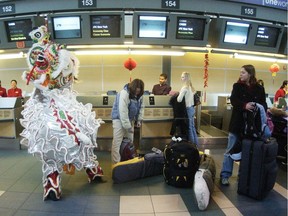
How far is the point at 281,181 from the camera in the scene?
3270 mm

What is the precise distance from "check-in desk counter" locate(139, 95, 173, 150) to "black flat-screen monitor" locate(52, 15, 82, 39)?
6.67 feet

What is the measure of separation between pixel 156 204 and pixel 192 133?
2.04m

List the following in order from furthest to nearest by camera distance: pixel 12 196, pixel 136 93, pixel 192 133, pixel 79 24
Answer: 1. pixel 79 24
2. pixel 192 133
3. pixel 136 93
4. pixel 12 196

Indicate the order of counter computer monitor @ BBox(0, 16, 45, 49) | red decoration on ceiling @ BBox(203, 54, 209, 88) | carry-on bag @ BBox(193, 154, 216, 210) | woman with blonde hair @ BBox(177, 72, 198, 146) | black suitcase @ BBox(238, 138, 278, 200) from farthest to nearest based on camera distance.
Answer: red decoration on ceiling @ BBox(203, 54, 209, 88) → counter computer monitor @ BBox(0, 16, 45, 49) → woman with blonde hair @ BBox(177, 72, 198, 146) → black suitcase @ BBox(238, 138, 278, 200) → carry-on bag @ BBox(193, 154, 216, 210)

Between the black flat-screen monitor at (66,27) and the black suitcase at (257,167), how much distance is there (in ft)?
12.7

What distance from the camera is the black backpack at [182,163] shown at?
115 inches

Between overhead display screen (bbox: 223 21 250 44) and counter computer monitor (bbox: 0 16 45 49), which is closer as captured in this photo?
counter computer monitor (bbox: 0 16 45 49)

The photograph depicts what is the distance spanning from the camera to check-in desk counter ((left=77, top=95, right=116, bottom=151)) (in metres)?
4.48

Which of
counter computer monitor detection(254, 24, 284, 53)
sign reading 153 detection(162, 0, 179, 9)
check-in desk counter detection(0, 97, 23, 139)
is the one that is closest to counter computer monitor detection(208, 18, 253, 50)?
counter computer monitor detection(254, 24, 284, 53)

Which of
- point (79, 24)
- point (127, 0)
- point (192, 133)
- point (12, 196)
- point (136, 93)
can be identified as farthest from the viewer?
point (127, 0)

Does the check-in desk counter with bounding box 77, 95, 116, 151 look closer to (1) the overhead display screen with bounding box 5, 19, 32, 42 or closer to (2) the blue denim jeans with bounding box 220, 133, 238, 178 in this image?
(1) the overhead display screen with bounding box 5, 19, 32, 42

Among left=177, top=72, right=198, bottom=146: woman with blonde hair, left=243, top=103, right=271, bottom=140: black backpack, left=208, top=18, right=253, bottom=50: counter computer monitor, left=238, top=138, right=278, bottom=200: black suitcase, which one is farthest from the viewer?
left=208, top=18, right=253, bottom=50: counter computer monitor

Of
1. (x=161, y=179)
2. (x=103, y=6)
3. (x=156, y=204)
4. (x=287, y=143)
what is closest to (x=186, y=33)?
(x=103, y=6)

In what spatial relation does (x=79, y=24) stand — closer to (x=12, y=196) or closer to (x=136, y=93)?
(x=136, y=93)
